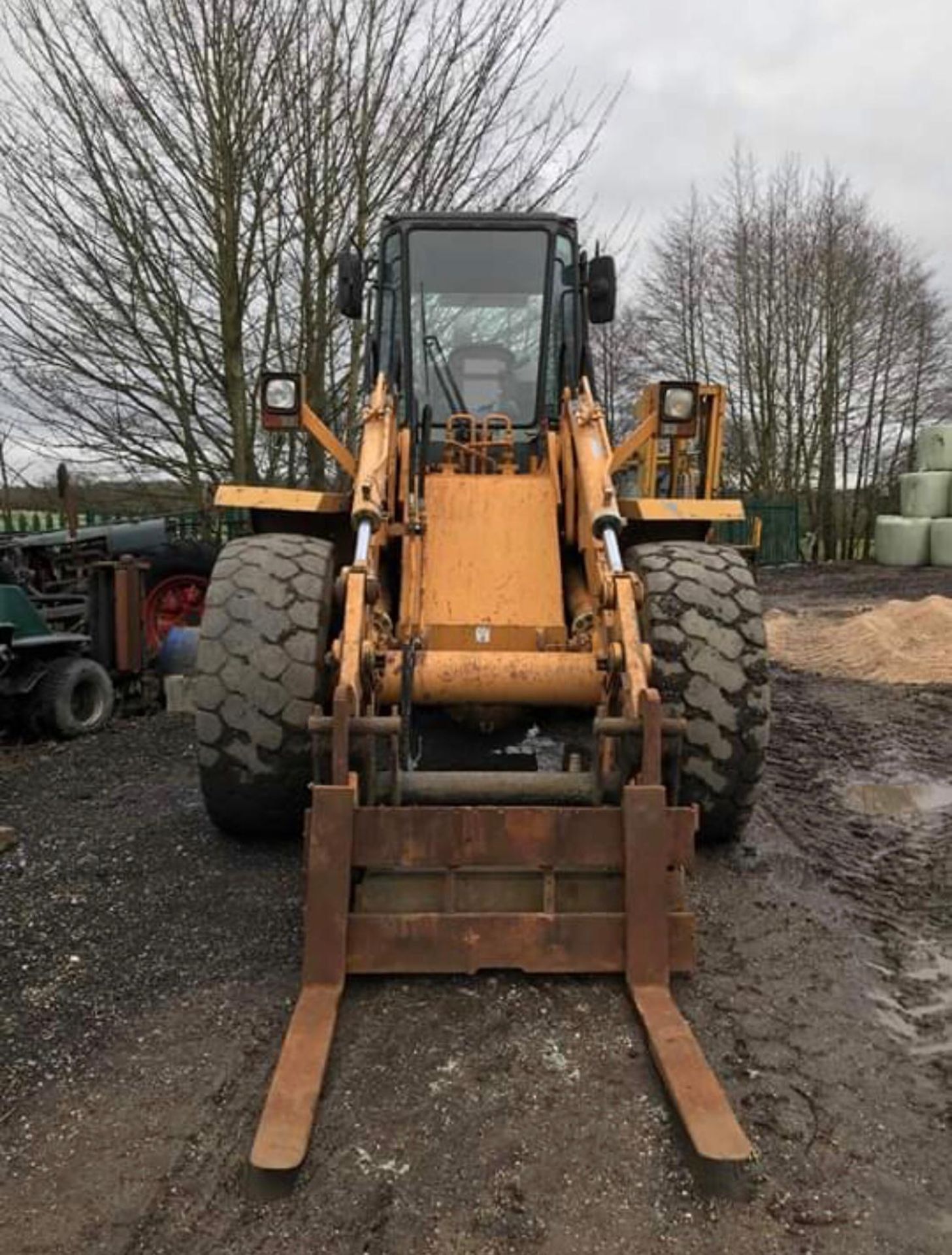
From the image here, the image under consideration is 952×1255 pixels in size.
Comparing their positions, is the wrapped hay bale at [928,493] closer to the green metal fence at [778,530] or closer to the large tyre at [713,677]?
the green metal fence at [778,530]

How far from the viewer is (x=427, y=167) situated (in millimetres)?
12133

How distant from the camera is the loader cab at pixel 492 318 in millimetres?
5617

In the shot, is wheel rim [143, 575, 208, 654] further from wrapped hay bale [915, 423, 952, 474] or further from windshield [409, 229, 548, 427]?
wrapped hay bale [915, 423, 952, 474]

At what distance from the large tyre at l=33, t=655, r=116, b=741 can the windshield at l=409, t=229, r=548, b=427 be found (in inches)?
166

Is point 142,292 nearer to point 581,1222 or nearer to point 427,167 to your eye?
point 427,167

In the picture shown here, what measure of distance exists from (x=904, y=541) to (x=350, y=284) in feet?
77.4

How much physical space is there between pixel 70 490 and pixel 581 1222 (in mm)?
8145

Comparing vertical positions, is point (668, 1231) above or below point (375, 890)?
below

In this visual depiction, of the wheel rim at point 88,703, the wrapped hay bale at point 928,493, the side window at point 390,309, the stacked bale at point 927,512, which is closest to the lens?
the side window at point 390,309

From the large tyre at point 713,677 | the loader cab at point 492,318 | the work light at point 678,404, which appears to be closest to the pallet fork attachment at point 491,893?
the large tyre at point 713,677

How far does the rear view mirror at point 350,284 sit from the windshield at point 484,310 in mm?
301

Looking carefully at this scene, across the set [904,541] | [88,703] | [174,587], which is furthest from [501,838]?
[904,541]

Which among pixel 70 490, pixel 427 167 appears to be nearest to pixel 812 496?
pixel 427 167

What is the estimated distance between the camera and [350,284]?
572 centimetres
